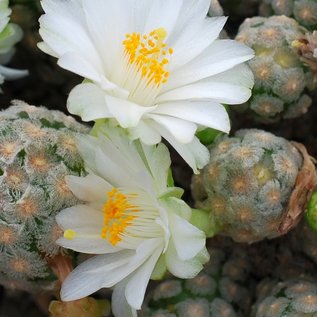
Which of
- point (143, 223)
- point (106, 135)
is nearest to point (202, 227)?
point (143, 223)

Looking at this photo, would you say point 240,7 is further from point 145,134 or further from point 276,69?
point 145,134

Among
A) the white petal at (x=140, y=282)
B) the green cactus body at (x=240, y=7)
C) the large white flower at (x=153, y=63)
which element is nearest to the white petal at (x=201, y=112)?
the large white flower at (x=153, y=63)

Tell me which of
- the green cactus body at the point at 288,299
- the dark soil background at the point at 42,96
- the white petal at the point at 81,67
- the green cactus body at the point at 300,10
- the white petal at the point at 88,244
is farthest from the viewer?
the dark soil background at the point at 42,96

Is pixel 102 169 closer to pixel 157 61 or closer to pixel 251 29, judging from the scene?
pixel 157 61

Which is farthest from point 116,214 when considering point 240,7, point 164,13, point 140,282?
point 240,7

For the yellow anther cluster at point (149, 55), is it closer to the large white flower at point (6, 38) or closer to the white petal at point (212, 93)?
the white petal at point (212, 93)

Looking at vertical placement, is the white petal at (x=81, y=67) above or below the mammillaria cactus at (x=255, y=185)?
above

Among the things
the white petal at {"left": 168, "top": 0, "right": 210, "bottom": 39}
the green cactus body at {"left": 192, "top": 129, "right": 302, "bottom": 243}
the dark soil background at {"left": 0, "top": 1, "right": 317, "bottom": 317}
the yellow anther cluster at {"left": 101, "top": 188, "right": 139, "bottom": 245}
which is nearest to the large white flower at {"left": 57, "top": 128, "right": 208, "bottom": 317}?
the yellow anther cluster at {"left": 101, "top": 188, "right": 139, "bottom": 245}
